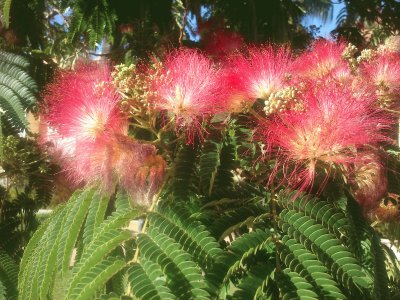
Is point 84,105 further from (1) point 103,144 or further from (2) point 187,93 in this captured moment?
(2) point 187,93

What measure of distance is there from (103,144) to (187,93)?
29 centimetres

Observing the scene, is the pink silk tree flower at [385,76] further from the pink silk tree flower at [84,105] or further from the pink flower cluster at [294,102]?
the pink silk tree flower at [84,105]

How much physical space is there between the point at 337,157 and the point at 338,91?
24 centimetres

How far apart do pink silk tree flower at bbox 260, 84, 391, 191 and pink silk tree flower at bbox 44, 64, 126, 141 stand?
0.45 metres

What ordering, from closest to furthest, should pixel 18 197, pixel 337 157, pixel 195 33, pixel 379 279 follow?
pixel 337 157 < pixel 379 279 < pixel 18 197 < pixel 195 33

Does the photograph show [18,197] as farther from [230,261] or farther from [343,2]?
[343,2]

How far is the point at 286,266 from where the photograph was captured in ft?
4.12

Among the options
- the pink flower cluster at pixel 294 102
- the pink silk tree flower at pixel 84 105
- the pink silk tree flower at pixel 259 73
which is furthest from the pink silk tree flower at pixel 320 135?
the pink silk tree flower at pixel 84 105

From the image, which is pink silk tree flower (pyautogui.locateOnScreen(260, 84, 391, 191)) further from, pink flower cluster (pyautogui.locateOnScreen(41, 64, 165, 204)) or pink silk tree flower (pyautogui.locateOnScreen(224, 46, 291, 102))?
pink flower cluster (pyautogui.locateOnScreen(41, 64, 165, 204))

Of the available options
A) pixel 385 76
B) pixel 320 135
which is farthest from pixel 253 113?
pixel 385 76

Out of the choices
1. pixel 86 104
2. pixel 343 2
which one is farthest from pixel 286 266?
pixel 343 2

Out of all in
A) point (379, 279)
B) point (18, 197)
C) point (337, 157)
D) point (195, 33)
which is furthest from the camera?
point (195, 33)

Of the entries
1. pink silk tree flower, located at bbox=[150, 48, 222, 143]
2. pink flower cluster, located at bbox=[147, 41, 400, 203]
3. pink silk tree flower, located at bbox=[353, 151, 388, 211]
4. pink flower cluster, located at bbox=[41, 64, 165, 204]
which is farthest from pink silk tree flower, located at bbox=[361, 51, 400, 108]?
pink flower cluster, located at bbox=[41, 64, 165, 204]

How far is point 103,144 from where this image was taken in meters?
Result: 1.50
